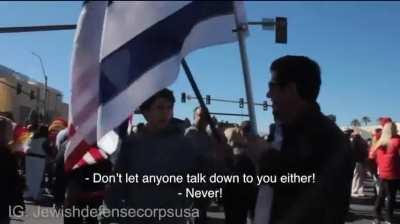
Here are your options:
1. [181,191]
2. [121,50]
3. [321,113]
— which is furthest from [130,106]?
[321,113]

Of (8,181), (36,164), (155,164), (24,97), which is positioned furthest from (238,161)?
(24,97)

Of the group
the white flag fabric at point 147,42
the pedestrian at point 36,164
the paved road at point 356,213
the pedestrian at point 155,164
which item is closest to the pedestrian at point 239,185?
the pedestrian at point 155,164

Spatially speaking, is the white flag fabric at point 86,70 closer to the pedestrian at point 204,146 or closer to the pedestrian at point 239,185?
the pedestrian at point 204,146

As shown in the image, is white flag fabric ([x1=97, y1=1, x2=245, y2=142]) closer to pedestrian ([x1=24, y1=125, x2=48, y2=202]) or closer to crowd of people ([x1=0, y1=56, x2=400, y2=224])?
crowd of people ([x1=0, y1=56, x2=400, y2=224])

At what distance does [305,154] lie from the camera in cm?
235

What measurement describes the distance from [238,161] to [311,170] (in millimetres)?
908

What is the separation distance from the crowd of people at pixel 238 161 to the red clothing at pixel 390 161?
12.2 ft

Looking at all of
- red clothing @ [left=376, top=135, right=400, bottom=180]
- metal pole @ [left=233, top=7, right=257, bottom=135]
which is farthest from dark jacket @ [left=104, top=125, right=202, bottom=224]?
red clothing @ [left=376, top=135, right=400, bottom=180]

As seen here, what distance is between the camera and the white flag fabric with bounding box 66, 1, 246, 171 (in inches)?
110

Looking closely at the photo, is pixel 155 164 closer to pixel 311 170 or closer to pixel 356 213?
pixel 311 170

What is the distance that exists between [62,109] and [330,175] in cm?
6387

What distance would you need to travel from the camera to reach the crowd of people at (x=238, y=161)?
2.38 metres

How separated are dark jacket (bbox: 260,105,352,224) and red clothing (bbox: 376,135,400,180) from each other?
20.4 feet

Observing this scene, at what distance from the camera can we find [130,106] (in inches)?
112
